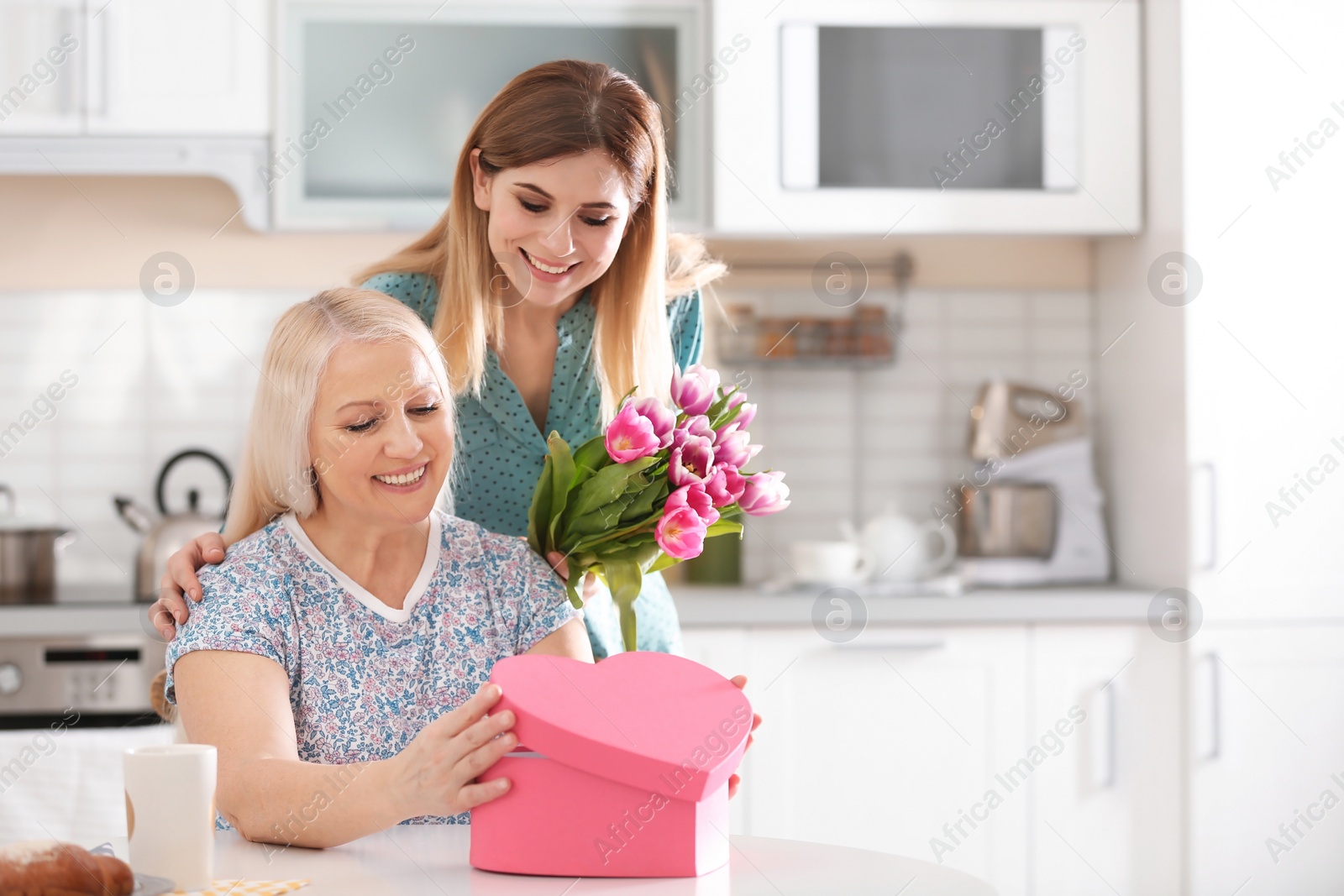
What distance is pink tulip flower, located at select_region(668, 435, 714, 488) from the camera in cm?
103

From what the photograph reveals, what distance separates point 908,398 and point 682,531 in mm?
2024

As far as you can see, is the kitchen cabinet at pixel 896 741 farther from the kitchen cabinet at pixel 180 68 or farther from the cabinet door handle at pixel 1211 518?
the kitchen cabinet at pixel 180 68

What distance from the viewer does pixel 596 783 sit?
858 millimetres

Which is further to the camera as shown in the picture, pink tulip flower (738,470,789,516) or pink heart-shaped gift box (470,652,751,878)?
pink tulip flower (738,470,789,516)

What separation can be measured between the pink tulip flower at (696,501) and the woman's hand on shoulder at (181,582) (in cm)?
44

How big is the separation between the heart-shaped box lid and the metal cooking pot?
1954 millimetres

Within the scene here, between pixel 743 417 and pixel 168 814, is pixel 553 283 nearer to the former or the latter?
pixel 743 417

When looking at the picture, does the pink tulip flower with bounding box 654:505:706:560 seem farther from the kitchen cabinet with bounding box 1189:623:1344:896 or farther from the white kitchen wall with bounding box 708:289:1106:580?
the white kitchen wall with bounding box 708:289:1106:580

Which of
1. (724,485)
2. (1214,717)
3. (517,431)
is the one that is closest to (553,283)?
(517,431)

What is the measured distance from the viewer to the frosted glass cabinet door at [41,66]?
2.48m

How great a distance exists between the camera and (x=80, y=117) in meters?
2.52

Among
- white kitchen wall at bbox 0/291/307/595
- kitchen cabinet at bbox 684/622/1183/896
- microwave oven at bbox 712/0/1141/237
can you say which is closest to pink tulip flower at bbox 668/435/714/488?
kitchen cabinet at bbox 684/622/1183/896

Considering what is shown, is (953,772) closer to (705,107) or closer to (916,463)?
(916,463)

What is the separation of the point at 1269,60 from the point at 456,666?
7.20ft
